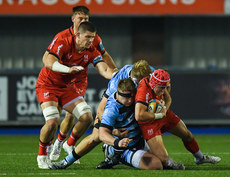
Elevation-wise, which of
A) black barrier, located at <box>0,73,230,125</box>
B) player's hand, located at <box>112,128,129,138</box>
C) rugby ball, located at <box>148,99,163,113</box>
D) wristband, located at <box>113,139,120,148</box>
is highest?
rugby ball, located at <box>148,99,163,113</box>

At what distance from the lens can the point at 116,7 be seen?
56.9ft

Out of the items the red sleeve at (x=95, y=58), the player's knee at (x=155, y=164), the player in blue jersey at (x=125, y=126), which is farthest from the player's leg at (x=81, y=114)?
the player's knee at (x=155, y=164)

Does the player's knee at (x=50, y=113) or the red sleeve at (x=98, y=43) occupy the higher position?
the red sleeve at (x=98, y=43)

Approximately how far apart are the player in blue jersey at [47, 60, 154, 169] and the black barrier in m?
6.70

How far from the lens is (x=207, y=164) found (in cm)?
921

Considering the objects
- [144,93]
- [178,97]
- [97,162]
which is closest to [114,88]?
[144,93]

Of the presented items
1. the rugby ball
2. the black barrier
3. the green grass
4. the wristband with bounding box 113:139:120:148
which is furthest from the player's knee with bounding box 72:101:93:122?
the black barrier

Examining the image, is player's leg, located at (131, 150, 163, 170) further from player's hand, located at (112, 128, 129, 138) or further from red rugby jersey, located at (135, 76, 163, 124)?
red rugby jersey, located at (135, 76, 163, 124)

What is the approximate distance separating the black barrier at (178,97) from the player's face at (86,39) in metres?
6.92

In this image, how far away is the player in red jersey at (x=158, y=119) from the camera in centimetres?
812

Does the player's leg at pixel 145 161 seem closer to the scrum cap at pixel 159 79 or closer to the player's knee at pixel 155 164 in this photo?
the player's knee at pixel 155 164

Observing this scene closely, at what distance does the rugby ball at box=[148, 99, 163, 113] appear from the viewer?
827 cm

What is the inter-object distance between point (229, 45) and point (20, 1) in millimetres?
6319

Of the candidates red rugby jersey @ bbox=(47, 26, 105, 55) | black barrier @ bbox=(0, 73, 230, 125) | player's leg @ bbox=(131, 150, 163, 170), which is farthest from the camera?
black barrier @ bbox=(0, 73, 230, 125)
